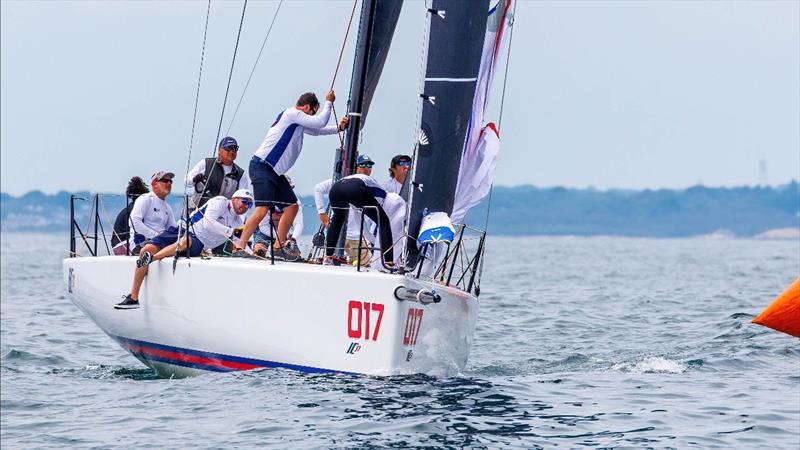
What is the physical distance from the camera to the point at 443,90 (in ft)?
31.5

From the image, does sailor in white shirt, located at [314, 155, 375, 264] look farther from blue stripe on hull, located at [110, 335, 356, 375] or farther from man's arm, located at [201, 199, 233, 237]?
blue stripe on hull, located at [110, 335, 356, 375]

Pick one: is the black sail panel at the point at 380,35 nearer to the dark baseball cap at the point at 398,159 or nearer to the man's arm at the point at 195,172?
the dark baseball cap at the point at 398,159

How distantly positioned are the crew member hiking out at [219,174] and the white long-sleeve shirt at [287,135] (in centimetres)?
106

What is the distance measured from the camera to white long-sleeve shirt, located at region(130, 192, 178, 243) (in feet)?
37.0

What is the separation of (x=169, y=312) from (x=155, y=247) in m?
0.65

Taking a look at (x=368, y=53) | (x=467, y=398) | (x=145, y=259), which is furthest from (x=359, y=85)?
(x=467, y=398)

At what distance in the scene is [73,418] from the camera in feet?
28.5

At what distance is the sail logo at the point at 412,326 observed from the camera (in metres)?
9.03

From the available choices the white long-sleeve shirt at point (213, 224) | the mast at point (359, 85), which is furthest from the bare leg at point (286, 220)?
the mast at point (359, 85)

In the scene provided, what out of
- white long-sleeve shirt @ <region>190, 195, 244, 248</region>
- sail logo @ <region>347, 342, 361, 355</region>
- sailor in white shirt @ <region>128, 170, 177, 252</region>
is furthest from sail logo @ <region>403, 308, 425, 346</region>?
sailor in white shirt @ <region>128, 170, 177, 252</region>

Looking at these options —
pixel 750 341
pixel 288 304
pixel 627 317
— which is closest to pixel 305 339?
pixel 288 304

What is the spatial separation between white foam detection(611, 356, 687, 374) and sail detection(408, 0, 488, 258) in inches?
126

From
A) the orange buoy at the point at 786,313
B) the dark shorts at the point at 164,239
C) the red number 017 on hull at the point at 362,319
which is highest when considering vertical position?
the orange buoy at the point at 786,313

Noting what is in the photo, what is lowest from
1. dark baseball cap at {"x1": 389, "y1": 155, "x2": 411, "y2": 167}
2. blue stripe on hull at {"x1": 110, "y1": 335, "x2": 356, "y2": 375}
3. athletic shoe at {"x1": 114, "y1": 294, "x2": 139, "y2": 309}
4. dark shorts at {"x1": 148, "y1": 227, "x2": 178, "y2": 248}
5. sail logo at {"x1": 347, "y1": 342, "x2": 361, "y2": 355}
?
blue stripe on hull at {"x1": 110, "y1": 335, "x2": 356, "y2": 375}
